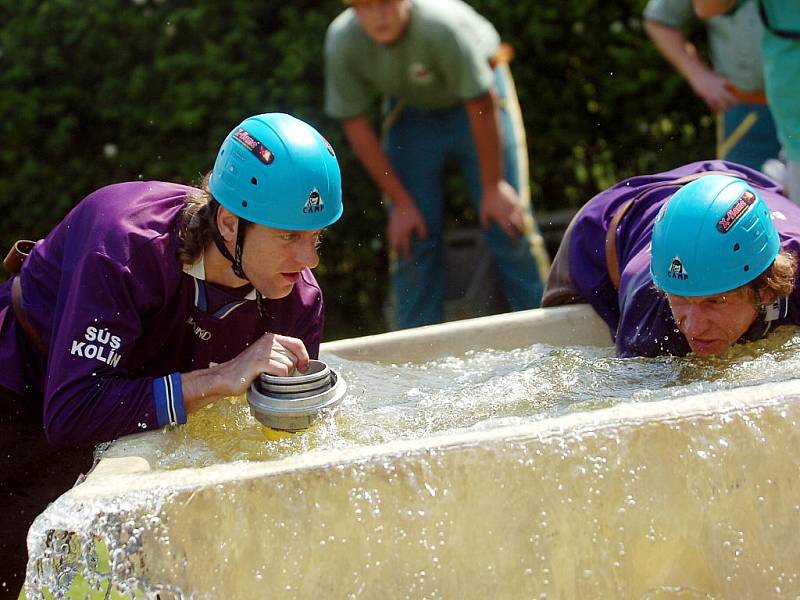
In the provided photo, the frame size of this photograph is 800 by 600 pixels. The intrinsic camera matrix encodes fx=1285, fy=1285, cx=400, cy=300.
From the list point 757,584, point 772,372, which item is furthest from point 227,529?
point 772,372

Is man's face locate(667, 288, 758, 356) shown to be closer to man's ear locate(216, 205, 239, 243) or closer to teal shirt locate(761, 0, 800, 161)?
man's ear locate(216, 205, 239, 243)

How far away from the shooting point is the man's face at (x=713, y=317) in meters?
3.83

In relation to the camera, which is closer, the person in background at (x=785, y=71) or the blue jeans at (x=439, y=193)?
the person in background at (x=785, y=71)

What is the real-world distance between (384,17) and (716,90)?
161 cm

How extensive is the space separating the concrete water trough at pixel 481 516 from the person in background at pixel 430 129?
2.85 meters

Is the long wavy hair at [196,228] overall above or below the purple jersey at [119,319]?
above

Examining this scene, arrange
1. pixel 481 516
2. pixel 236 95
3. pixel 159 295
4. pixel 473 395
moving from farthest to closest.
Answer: pixel 236 95, pixel 473 395, pixel 159 295, pixel 481 516

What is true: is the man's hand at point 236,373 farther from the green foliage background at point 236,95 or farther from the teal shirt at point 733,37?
the green foliage background at point 236,95

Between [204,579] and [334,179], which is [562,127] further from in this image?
[204,579]

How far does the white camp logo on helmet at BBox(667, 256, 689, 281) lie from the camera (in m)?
3.72

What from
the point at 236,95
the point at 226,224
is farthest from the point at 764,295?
the point at 236,95

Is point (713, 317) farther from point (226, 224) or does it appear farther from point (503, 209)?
point (503, 209)

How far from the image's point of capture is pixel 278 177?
135 inches

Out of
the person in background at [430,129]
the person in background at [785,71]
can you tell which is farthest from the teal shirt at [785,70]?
the person in background at [430,129]
